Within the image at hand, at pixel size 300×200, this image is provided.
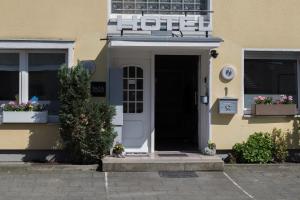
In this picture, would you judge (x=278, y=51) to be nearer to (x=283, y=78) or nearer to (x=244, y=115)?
(x=283, y=78)

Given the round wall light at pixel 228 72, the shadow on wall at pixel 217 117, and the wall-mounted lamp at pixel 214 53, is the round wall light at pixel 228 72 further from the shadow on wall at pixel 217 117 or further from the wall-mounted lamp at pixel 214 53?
the shadow on wall at pixel 217 117

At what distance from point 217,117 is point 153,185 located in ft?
10.0

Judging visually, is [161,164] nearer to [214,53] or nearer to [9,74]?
[214,53]

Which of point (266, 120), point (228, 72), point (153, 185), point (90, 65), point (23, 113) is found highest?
point (90, 65)

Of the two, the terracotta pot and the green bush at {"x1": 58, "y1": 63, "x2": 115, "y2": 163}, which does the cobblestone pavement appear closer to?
the green bush at {"x1": 58, "y1": 63, "x2": 115, "y2": 163}

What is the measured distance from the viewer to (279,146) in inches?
483

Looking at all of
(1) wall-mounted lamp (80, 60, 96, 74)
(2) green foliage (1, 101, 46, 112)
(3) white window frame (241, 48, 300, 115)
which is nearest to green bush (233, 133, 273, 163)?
(3) white window frame (241, 48, 300, 115)

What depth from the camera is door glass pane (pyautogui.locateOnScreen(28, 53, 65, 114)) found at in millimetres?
12328

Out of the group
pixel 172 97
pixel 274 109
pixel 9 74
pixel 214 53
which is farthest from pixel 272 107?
pixel 9 74

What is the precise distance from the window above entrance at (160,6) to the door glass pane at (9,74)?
254cm


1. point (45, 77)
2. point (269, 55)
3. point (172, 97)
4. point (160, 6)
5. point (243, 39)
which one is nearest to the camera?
point (45, 77)

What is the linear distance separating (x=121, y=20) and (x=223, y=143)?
3595mm

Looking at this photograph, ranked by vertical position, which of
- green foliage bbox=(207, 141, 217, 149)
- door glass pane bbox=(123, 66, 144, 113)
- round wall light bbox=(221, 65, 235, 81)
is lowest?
green foliage bbox=(207, 141, 217, 149)

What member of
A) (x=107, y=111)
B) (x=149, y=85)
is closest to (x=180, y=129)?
(x=149, y=85)
